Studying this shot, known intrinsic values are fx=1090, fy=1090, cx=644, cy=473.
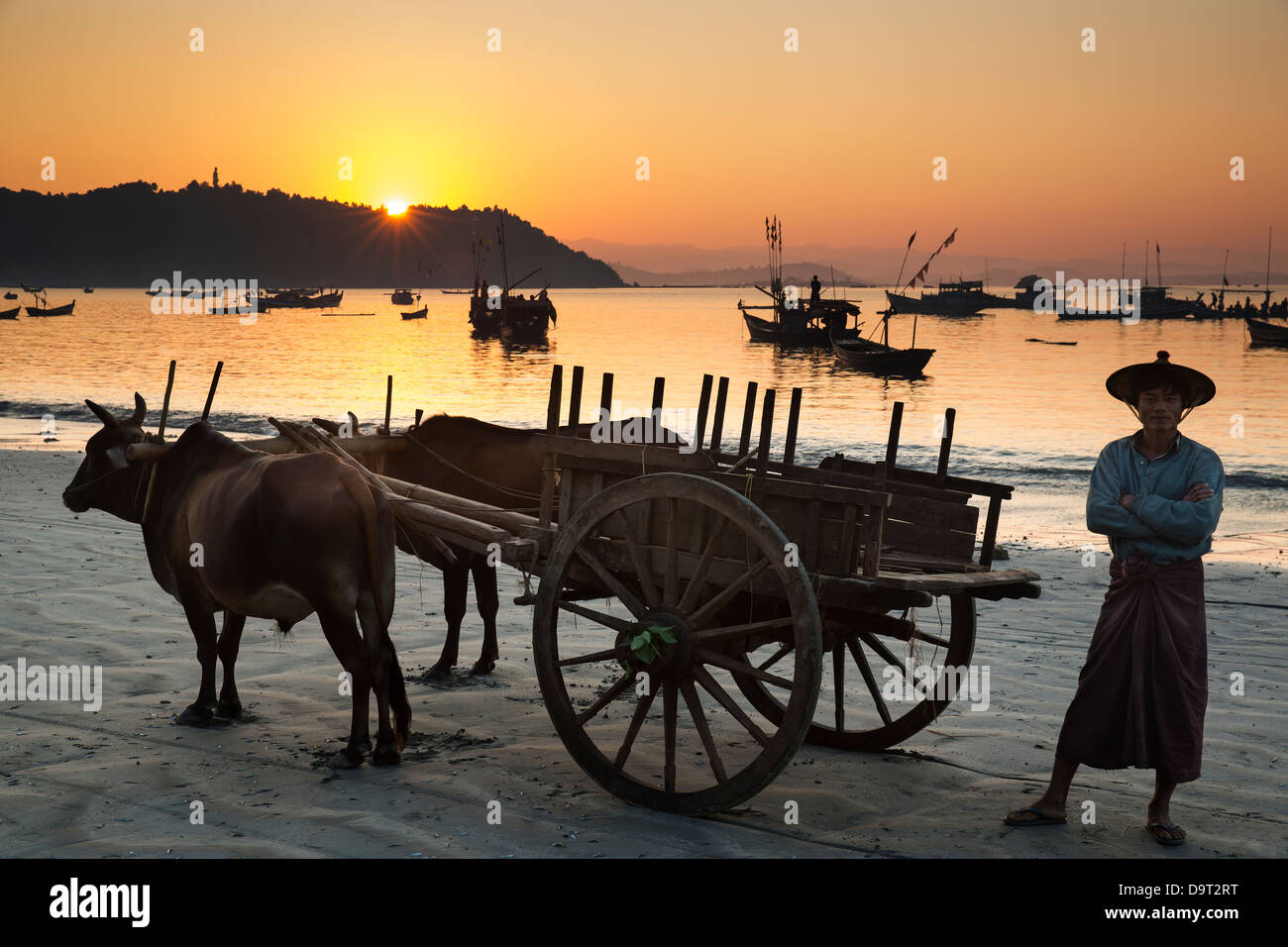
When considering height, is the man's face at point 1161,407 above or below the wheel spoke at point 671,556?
above

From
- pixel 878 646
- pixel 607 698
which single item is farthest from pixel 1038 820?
pixel 607 698

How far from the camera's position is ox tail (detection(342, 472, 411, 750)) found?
17.9 feet

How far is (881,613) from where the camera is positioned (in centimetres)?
511

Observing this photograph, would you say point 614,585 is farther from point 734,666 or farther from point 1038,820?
point 1038,820

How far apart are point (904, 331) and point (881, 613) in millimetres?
109232

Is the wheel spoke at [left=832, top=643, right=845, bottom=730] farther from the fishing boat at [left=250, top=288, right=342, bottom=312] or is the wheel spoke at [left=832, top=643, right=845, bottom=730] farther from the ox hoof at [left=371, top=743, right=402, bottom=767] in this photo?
the fishing boat at [left=250, top=288, right=342, bottom=312]

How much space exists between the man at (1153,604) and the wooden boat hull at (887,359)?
43430 mm

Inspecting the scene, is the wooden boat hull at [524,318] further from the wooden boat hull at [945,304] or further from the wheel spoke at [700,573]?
the wooden boat hull at [945,304]

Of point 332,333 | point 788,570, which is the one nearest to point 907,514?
point 788,570

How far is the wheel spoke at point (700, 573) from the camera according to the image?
15.1 feet

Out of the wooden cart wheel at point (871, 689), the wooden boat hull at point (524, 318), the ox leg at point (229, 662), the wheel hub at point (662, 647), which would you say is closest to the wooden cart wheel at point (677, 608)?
the wheel hub at point (662, 647)

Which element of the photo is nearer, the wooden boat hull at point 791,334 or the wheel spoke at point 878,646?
the wheel spoke at point 878,646

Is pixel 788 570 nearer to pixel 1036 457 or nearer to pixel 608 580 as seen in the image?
pixel 608 580

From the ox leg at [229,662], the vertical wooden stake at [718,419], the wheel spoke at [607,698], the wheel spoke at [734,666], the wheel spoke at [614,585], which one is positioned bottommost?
the ox leg at [229,662]
